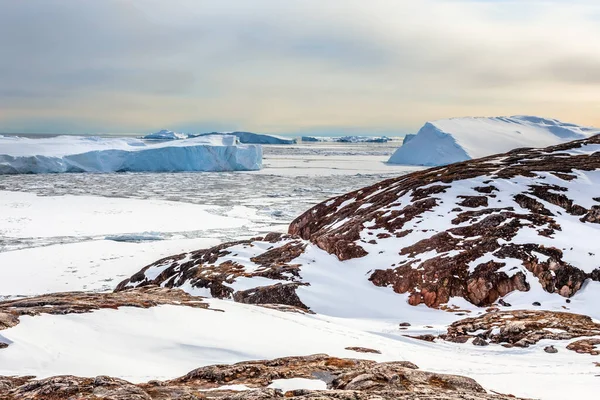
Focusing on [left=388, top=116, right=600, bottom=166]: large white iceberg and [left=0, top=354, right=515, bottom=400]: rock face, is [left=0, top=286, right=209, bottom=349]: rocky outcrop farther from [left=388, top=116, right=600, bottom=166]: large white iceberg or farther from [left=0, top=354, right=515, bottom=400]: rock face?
[left=388, top=116, right=600, bottom=166]: large white iceberg

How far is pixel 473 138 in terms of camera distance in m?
82.3

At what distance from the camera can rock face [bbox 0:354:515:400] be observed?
19.2ft

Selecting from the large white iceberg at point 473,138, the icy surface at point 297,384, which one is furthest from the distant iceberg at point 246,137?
the icy surface at point 297,384

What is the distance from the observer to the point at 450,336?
12477 mm

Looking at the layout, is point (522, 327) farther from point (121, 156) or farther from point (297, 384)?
point (121, 156)

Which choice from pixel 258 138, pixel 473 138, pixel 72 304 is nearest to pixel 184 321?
pixel 72 304

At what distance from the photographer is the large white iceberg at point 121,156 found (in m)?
65.8

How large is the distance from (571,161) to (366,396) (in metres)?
24.4

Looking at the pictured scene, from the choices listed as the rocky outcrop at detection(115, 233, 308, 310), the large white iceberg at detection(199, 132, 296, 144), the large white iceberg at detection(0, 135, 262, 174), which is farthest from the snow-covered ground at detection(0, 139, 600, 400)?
the large white iceberg at detection(199, 132, 296, 144)

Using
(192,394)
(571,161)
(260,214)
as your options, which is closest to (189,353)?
(192,394)

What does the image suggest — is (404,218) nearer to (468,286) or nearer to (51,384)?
(468,286)

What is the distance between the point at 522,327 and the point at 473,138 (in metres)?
75.2

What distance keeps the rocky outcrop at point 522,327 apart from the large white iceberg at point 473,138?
63.5 meters

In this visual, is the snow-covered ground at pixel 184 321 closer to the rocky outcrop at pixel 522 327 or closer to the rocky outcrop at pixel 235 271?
the rocky outcrop at pixel 522 327
